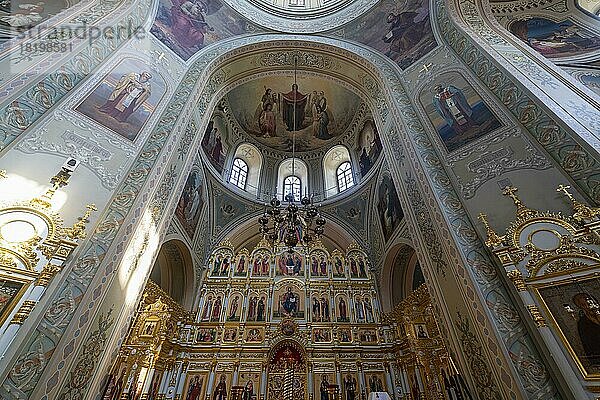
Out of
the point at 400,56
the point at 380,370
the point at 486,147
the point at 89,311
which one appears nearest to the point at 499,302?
the point at 486,147

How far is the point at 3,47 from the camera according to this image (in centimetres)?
468

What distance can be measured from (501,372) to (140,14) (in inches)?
415

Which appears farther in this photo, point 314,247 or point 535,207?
point 314,247

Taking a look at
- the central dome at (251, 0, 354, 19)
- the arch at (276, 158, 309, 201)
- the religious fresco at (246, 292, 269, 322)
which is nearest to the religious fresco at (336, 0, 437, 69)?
the central dome at (251, 0, 354, 19)

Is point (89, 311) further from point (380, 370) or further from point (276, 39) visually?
point (276, 39)

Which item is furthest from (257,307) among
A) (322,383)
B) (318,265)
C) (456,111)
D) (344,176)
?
(456,111)

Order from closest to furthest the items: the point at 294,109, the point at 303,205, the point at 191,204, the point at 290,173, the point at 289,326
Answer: the point at 303,205, the point at 289,326, the point at 191,204, the point at 294,109, the point at 290,173

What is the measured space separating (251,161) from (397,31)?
897cm

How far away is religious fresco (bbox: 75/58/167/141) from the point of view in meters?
5.77

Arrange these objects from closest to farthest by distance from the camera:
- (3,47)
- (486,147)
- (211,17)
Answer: (3,47) < (486,147) < (211,17)

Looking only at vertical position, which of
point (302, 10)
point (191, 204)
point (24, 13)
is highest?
point (302, 10)

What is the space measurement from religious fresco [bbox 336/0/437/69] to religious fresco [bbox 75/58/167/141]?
7053 millimetres

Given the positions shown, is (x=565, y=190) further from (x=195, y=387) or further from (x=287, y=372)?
(x=195, y=387)

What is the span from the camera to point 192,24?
923 centimetres
